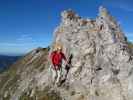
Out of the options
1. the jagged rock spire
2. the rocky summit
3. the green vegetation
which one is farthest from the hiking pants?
the jagged rock spire

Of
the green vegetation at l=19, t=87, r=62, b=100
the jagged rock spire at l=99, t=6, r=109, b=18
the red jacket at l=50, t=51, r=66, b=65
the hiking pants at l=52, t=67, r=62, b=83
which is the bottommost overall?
the green vegetation at l=19, t=87, r=62, b=100

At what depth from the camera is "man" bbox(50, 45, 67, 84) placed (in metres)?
49.0

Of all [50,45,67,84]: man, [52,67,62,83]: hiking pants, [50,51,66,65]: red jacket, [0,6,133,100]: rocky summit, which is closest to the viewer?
[0,6,133,100]: rocky summit

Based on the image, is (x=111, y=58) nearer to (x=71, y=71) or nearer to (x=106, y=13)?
(x=71, y=71)

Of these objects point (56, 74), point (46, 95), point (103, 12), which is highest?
point (103, 12)

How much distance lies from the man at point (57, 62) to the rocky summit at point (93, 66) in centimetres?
171

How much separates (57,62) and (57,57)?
114 cm

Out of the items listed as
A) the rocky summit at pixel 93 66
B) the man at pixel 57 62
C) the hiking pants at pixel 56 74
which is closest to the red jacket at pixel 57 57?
the man at pixel 57 62

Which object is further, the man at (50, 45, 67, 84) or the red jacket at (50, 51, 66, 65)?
the man at (50, 45, 67, 84)

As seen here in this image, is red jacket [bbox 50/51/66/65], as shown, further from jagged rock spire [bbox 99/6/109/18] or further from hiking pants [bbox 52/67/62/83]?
jagged rock spire [bbox 99/6/109/18]

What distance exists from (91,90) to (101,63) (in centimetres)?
584

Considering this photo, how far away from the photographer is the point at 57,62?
164ft

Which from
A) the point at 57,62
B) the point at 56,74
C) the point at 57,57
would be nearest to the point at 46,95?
the point at 56,74

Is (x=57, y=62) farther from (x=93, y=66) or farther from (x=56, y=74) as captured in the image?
(x=93, y=66)
